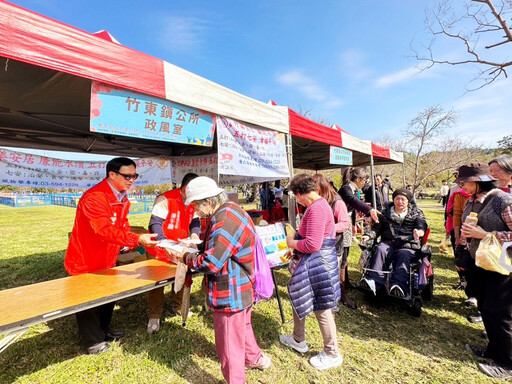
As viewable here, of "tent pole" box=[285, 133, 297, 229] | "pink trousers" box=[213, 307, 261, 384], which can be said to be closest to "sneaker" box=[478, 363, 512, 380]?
"pink trousers" box=[213, 307, 261, 384]

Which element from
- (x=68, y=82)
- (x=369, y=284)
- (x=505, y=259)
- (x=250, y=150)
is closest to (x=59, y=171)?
(x=68, y=82)

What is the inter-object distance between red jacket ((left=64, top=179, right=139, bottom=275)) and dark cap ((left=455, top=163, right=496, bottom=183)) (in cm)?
303

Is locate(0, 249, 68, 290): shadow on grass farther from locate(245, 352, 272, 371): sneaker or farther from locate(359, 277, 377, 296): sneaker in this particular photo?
locate(359, 277, 377, 296): sneaker

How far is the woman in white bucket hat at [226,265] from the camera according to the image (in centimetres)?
153

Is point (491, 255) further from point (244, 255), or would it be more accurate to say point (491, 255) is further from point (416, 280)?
point (244, 255)

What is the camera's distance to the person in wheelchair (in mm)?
2895

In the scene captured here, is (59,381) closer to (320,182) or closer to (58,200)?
(320,182)

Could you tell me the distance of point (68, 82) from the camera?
2.21 metres

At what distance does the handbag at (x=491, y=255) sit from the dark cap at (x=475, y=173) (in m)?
0.58

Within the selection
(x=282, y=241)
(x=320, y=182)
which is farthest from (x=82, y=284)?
(x=320, y=182)

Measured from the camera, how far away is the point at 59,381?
1995 mm

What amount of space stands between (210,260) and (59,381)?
5.92ft

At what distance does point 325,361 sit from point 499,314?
4.84 feet

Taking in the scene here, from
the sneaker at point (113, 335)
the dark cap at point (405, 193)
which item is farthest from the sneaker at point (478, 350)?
the sneaker at point (113, 335)
